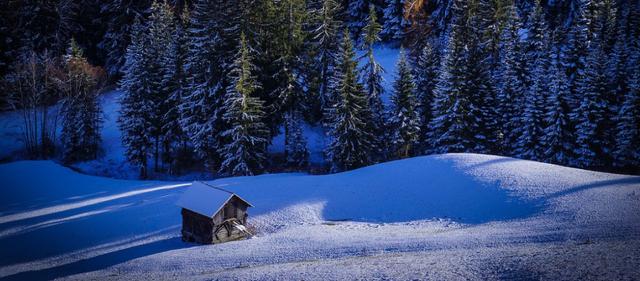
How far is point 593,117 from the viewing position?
110 feet

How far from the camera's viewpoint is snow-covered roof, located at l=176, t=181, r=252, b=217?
22195mm

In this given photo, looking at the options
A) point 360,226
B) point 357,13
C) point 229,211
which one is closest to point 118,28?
point 357,13

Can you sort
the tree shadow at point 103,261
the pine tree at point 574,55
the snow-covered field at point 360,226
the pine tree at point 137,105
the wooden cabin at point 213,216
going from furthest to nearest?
the pine tree at point 137,105 → the pine tree at point 574,55 → the wooden cabin at point 213,216 → the tree shadow at point 103,261 → the snow-covered field at point 360,226

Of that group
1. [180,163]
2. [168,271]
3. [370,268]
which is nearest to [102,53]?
[180,163]

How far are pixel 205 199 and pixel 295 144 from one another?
1624cm

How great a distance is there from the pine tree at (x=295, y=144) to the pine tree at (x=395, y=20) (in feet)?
68.8

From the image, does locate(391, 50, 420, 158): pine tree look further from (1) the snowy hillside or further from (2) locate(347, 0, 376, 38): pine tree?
(2) locate(347, 0, 376, 38): pine tree

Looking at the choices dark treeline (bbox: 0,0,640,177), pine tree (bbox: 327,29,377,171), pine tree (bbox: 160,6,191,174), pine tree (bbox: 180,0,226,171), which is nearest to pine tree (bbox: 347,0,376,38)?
dark treeline (bbox: 0,0,640,177)

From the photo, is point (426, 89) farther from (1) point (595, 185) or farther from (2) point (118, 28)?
(2) point (118, 28)

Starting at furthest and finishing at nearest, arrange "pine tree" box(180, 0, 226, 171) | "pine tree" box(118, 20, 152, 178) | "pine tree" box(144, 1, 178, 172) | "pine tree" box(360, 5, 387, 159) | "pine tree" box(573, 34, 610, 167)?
"pine tree" box(144, 1, 178, 172) < "pine tree" box(118, 20, 152, 178) < "pine tree" box(360, 5, 387, 159) < "pine tree" box(180, 0, 226, 171) < "pine tree" box(573, 34, 610, 167)

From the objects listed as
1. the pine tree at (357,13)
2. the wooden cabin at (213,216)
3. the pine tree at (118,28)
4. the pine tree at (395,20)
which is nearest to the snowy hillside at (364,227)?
the wooden cabin at (213,216)

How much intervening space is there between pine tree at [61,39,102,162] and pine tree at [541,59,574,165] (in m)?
39.4

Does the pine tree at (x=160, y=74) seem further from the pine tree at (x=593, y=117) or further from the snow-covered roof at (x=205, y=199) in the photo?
the pine tree at (x=593, y=117)

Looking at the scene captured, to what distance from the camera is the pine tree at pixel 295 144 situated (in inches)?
1519
